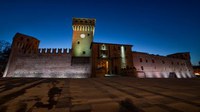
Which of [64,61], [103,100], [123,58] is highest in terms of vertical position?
[123,58]

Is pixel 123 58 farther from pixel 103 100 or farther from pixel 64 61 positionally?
pixel 103 100

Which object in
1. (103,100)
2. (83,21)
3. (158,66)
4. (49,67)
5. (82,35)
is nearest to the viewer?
(103,100)

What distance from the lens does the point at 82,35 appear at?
30000mm

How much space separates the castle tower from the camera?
94.3 feet

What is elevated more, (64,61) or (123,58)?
(123,58)

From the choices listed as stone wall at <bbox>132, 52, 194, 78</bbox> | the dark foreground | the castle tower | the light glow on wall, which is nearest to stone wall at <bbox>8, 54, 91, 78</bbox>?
the light glow on wall

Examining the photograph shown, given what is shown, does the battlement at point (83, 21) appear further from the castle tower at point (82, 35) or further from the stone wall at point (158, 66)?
the stone wall at point (158, 66)

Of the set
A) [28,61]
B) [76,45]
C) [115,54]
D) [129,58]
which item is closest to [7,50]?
[28,61]

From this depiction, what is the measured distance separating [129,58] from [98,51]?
684cm

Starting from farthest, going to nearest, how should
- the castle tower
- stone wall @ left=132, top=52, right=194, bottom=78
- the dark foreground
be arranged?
1. the castle tower
2. stone wall @ left=132, top=52, right=194, bottom=78
3. the dark foreground

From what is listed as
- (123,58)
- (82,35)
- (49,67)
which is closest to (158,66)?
(123,58)

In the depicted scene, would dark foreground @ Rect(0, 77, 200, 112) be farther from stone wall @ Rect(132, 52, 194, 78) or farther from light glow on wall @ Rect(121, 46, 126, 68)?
stone wall @ Rect(132, 52, 194, 78)

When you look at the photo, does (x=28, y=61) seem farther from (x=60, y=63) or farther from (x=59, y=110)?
(x=59, y=110)

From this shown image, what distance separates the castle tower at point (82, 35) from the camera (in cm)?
2873
